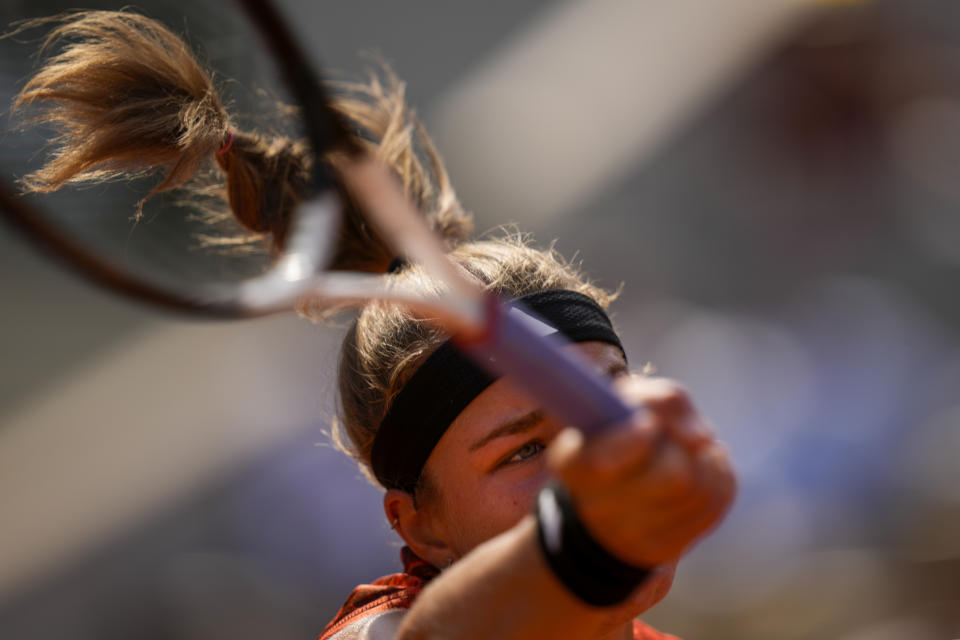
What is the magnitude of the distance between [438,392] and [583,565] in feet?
1.51

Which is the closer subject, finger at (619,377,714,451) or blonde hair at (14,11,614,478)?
finger at (619,377,714,451)

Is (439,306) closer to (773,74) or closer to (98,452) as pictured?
(98,452)

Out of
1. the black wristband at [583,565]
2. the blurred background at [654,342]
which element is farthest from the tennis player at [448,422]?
the blurred background at [654,342]

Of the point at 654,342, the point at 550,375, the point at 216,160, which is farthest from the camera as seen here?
the point at 654,342

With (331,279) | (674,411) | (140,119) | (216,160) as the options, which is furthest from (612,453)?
(216,160)

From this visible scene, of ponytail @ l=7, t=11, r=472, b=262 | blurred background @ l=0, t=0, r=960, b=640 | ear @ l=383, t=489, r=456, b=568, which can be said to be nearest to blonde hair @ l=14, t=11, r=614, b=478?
ponytail @ l=7, t=11, r=472, b=262

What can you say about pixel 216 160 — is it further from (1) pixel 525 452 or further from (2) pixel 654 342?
(2) pixel 654 342

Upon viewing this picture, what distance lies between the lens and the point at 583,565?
0.63m

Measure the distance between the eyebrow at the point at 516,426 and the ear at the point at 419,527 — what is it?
0.49 feet

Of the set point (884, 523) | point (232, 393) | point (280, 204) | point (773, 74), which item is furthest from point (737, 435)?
point (280, 204)

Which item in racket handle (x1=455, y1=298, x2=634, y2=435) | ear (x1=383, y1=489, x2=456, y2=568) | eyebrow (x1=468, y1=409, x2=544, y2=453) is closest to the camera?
racket handle (x1=455, y1=298, x2=634, y2=435)

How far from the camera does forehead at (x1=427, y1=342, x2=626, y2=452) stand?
1.01 m

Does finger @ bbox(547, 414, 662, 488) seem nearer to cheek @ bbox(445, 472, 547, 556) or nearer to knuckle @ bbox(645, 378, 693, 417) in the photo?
knuckle @ bbox(645, 378, 693, 417)

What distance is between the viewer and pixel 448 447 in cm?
106
